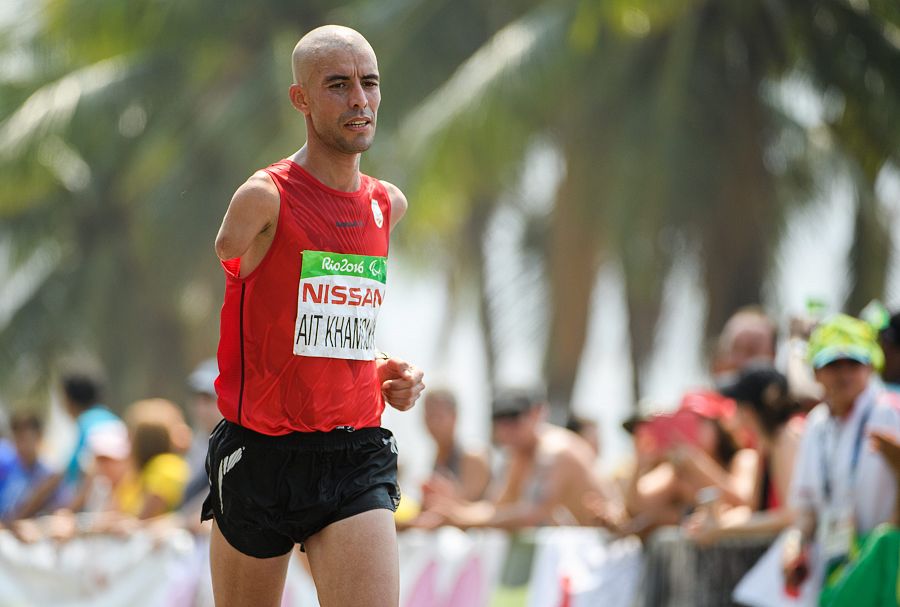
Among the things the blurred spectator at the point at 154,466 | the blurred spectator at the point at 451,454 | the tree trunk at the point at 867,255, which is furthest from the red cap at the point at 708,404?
the tree trunk at the point at 867,255

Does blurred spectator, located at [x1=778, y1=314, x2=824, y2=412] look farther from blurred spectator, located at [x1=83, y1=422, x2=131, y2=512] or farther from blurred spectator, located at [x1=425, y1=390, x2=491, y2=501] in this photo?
blurred spectator, located at [x1=83, y1=422, x2=131, y2=512]

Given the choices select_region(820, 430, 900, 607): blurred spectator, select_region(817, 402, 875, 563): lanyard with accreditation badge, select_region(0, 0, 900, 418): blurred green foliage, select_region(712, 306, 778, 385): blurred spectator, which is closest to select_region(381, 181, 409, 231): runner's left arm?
select_region(820, 430, 900, 607): blurred spectator

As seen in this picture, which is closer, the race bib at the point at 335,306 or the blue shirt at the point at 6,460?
the race bib at the point at 335,306

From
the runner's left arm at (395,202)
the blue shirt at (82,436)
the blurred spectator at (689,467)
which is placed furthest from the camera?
the blue shirt at (82,436)

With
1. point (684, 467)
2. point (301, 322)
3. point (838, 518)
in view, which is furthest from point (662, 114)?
point (301, 322)

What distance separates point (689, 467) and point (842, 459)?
104 centimetres

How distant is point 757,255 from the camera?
16469 millimetres

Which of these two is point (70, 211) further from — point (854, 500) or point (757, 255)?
point (854, 500)

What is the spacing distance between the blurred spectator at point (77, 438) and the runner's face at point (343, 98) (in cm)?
691

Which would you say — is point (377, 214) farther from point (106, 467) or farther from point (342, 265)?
point (106, 467)

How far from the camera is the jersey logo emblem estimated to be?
4.88 meters

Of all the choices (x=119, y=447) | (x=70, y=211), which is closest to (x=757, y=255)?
(x=119, y=447)

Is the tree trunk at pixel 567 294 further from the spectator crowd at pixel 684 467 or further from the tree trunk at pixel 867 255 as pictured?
the spectator crowd at pixel 684 467

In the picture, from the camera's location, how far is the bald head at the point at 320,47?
15.4ft
